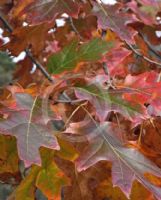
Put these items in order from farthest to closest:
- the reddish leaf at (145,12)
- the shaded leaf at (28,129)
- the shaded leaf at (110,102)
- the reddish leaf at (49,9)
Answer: the reddish leaf at (145,12), the reddish leaf at (49,9), the shaded leaf at (110,102), the shaded leaf at (28,129)

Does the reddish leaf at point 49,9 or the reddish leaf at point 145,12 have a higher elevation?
the reddish leaf at point 49,9

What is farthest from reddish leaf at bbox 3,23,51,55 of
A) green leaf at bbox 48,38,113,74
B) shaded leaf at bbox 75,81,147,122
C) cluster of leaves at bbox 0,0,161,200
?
shaded leaf at bbox 75,81,147,122

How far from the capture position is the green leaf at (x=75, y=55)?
117cm

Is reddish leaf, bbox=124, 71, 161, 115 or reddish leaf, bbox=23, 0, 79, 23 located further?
reddish leaf, bbox=23, 0, 79, 23

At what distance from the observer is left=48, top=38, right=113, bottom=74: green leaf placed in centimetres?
117

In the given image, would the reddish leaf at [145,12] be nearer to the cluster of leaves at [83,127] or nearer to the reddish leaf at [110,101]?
the cluster of leaves at [83,127]

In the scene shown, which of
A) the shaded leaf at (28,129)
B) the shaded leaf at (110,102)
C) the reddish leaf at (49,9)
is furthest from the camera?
the reddish leaf at (49,9)

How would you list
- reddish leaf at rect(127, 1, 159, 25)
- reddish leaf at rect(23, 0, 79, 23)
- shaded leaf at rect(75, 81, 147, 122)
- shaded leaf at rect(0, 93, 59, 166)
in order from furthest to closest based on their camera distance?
1. reddish leaf at rect(127, 1, 159, 25)
2. reddish leaf at rect(23, 0, 79, 23)
3. shaded leaf at rect(75, 81, 147, 122)
4. shaded leaf at rect(0, 93, 59, 166)

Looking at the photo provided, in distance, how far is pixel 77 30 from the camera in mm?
2025

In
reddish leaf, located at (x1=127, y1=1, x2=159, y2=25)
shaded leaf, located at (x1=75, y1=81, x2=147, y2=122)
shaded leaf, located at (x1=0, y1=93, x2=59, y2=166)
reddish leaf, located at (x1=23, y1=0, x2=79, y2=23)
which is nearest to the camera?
shaded leaf, located at (x1=0, y1=93, x2=59, y2=166)

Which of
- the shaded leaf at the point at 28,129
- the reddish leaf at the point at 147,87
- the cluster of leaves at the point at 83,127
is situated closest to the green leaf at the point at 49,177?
the cluster of leaves at the point at 83,127

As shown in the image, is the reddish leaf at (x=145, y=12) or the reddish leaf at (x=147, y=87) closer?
the reddish leaf at (x=147, y=87)

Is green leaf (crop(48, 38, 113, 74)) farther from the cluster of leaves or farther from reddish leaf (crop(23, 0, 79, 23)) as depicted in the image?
→ reddish leaf (crop(23, 0, 79, 23))

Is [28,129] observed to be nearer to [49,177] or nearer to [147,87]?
[49,177]
